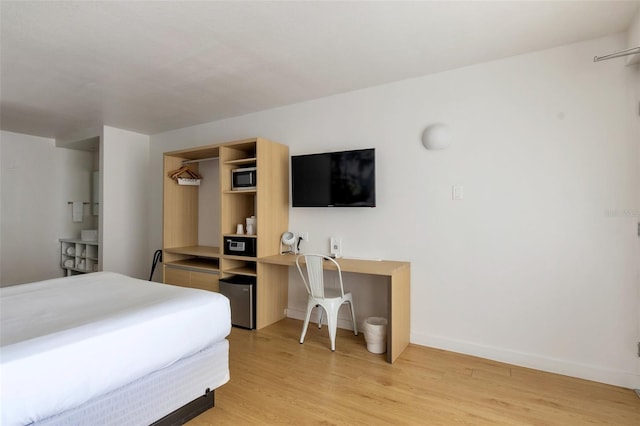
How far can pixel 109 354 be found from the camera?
57.5 inches

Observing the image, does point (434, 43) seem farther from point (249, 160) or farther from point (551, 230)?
point (249, 160)

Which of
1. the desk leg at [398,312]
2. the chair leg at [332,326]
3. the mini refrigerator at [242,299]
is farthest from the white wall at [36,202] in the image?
the desk leg at [398,312]

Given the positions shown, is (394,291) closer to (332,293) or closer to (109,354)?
(332,293)

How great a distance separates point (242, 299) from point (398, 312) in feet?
5.25

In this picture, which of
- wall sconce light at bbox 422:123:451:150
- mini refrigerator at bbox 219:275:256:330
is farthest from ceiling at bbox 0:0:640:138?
mini refrigerator at bbox 219:275:256:330

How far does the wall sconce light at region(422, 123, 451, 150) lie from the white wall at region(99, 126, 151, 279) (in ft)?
13.2

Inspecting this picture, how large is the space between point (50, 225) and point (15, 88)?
2.76 meters

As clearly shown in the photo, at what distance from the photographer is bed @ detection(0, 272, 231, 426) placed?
1.27 m

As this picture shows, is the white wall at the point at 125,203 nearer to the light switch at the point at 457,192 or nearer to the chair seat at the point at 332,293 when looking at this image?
the chair seat at the point at 332,293

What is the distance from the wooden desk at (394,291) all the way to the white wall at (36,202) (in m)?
4.21

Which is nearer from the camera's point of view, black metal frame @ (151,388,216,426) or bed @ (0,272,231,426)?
bed @ (0,272,231,426)

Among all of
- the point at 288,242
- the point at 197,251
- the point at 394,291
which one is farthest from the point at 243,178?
the point at 394,291

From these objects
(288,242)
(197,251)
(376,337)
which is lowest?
(376,337)

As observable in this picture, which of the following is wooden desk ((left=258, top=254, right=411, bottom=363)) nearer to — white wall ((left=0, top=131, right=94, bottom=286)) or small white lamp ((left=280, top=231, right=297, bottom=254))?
small white lamp ((left=280, top=231, right=297, bottom=254))
